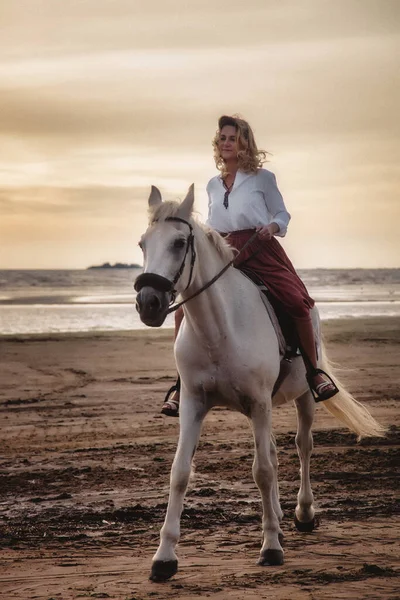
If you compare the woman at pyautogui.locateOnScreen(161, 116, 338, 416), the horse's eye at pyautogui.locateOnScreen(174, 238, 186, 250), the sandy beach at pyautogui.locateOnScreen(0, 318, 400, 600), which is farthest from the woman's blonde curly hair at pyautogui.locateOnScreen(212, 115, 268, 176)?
the sandy beach at pyautogui.locateOnScreen(0, 318, 400, 600)

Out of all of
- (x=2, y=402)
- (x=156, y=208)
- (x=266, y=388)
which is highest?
(x=156, y=208)

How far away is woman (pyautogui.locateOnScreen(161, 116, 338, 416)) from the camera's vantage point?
682 centimetres

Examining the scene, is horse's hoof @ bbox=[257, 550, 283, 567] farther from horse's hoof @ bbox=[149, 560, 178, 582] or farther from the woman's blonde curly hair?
the woman's blonde curly hair

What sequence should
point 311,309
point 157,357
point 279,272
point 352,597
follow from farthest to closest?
point 157,357, point 311,309, point 279,272, point 352,597

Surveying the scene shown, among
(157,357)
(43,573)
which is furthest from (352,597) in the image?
(157,357)

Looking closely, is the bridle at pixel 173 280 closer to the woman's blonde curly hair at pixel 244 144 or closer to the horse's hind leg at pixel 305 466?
the woman's blonde curly hair at pixel 244 144

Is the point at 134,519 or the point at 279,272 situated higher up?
the point at 279,272

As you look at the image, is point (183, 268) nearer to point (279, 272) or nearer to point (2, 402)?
point (279, 272)

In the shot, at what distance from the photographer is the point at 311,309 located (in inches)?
295

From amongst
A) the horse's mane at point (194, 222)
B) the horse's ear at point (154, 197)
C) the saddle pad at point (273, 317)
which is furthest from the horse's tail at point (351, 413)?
the horse's ear at point (154, 197)

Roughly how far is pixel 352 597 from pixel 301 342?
222 cm

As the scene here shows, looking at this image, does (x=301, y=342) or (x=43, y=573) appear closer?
(x=43, y=573)

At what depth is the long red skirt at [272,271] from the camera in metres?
6.85

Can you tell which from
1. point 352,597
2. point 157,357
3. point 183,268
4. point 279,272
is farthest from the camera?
point 157,357
